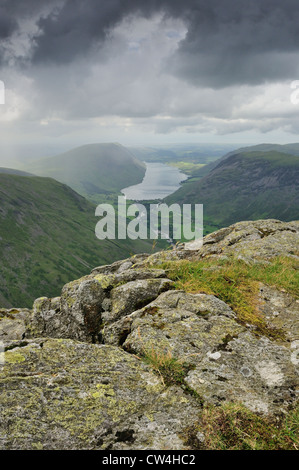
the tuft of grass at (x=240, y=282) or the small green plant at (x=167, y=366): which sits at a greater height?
the tuft of grass at (x=240, y=282)

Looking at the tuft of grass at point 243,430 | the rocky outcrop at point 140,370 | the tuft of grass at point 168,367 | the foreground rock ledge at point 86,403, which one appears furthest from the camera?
the tuft of grass at point 168,367

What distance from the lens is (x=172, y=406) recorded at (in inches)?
206

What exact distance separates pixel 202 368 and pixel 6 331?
431 inches

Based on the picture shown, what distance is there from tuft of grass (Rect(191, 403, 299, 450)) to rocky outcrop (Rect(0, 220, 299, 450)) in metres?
0.19

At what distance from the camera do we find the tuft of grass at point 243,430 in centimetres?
427

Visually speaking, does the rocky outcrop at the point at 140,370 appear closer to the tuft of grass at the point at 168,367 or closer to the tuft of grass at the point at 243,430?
the tuft of grass at the point at 168,367

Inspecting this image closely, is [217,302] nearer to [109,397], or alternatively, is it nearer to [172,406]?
[172,406]

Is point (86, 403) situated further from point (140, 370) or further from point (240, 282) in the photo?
point (240, 282)

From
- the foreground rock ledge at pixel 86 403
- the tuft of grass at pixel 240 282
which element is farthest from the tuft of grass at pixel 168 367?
the tuft of grass at pixel 240 282

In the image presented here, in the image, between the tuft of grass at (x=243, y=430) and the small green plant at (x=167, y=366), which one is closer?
the tuft of grass at (x=243, y=430)

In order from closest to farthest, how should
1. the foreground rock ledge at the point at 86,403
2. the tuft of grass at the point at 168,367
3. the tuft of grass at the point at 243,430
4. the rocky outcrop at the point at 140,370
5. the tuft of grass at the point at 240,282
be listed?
the tuft of grass at the point at 243,430 → the foreground rock ledge at the point at 86,403 → the rocky outcrop at the point at 140,370 → the tuft of grass at the point at 168,367 → the tuft of grass at the point at 240,282

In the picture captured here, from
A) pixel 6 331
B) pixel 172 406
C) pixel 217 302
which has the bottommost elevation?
pixel 6 331

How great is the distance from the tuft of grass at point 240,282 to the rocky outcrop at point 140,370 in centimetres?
30
